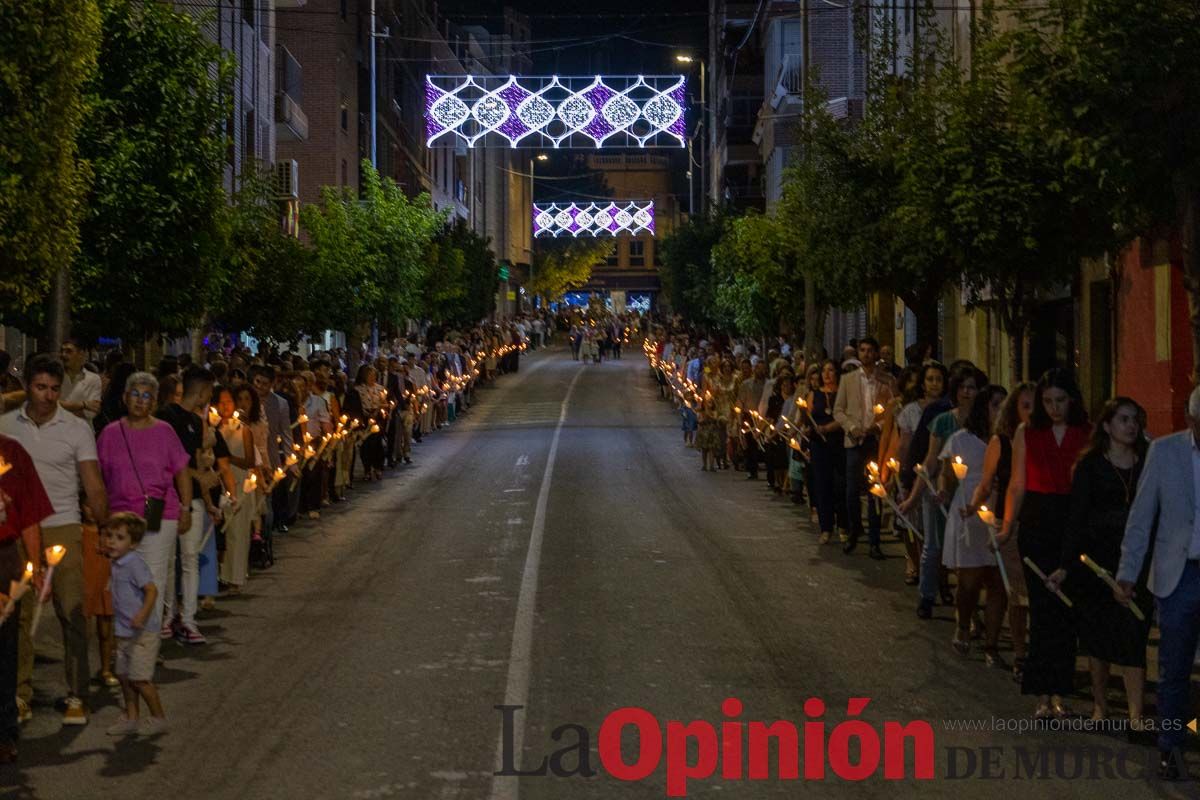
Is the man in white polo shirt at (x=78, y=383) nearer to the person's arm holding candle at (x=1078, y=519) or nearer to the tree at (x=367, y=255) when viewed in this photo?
the person's arm holding candle at (x=1078, y=519)

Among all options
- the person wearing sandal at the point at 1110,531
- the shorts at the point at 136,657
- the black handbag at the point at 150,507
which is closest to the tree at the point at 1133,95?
the person wearing sandal at the point at 1110,531

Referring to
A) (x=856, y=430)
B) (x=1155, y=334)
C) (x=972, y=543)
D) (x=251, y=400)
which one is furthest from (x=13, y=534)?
(x=1155, y=334)

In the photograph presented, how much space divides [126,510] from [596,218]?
78.2 meters

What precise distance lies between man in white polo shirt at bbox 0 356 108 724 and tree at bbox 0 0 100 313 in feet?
13.9

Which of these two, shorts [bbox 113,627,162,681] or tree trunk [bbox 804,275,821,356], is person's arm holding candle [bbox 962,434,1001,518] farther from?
tree trunk [bbox 804,275,821,356]

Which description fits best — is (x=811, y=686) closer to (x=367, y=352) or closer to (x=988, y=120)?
(x=988, y=120)

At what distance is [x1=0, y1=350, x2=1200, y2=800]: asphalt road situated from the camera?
7.86 metres

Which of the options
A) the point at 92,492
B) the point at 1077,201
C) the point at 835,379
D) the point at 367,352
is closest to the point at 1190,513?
the point at 92,492

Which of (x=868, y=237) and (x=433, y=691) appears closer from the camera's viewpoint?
(x=433, y=691)

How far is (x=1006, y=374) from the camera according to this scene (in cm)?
2670

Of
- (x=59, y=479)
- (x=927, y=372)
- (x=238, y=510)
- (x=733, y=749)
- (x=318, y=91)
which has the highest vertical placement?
(x=318, y=91)

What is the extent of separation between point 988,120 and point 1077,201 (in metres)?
2.30

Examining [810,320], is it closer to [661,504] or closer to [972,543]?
[661,504]

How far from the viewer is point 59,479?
944 cm
